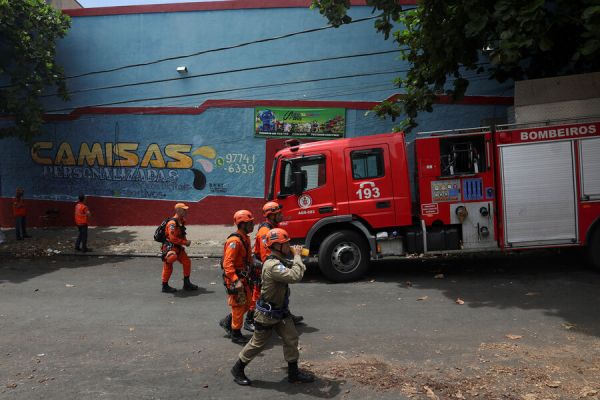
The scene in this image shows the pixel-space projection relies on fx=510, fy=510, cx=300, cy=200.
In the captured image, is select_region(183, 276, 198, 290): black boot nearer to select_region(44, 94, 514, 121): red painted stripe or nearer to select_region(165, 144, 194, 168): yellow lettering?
select_region(165, 144, 194, 168): yellow lettering

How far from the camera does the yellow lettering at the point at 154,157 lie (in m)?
16.0

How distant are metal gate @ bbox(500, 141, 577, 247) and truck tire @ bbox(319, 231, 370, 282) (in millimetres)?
2549

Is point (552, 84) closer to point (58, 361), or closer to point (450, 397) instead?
point (450, 397)

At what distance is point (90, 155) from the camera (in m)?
16.5

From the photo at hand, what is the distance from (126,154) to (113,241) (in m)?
3.30

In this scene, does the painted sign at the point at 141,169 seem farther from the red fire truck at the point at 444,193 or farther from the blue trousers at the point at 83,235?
the red fire truck at the point at 444,193

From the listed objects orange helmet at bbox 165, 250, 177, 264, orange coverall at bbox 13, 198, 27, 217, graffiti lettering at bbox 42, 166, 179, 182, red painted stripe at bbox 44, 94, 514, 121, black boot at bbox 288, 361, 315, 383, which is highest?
red painted stripe at bbox 44, 94, 514, 121

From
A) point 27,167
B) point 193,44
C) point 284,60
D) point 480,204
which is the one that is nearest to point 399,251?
point 480,204

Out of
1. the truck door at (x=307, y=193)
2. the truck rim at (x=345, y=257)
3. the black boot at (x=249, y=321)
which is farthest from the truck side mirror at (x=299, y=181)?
the black boot at (x=249, y=321)

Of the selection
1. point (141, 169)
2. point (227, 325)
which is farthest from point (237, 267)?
point (141, 169)

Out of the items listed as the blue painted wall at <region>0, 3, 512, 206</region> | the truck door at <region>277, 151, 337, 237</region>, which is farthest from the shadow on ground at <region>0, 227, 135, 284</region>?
the truck door at <region>277, 151, 337, 237</region>

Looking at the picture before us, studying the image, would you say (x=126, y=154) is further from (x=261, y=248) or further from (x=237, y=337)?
(x=237, y=337)

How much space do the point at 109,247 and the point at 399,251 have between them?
813 cm

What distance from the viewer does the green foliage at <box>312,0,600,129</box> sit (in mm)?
7227
